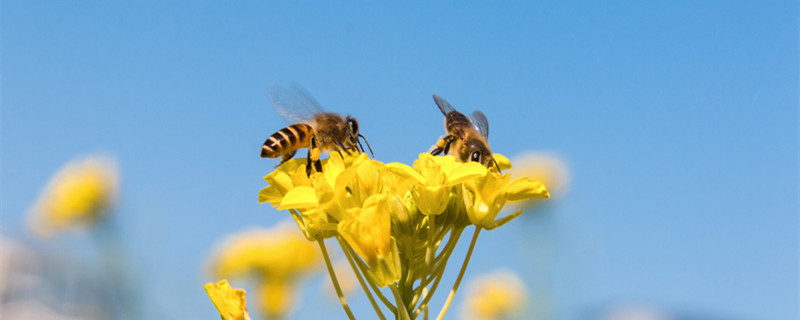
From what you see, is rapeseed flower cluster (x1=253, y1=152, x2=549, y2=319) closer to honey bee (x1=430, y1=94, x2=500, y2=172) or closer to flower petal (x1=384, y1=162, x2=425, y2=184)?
flower petal (x1=384, y1=162, x2=425, y2=184)

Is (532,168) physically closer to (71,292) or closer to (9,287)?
(71,292)

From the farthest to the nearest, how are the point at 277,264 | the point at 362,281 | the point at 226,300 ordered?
1. the point at 277,264
2. the point at 226,300
3. the point at 362,281

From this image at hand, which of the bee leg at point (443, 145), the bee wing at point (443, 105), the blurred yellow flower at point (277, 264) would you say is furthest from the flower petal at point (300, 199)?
the blurred yellow flower at point (277, 264)

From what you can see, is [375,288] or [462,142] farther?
[462,142]

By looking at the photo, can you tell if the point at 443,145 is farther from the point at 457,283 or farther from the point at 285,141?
the point at 457,283

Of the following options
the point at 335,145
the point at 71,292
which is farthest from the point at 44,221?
the point at 335,145

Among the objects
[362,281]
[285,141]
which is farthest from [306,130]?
[362,281]

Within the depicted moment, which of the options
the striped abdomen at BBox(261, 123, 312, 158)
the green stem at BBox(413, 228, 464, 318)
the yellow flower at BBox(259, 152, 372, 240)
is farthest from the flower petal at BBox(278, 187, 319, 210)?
the striped abdomen at BBox(261, 123, 312, 158)

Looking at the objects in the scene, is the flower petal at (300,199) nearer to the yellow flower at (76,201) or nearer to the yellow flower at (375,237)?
the yellow flower at (375,237)
